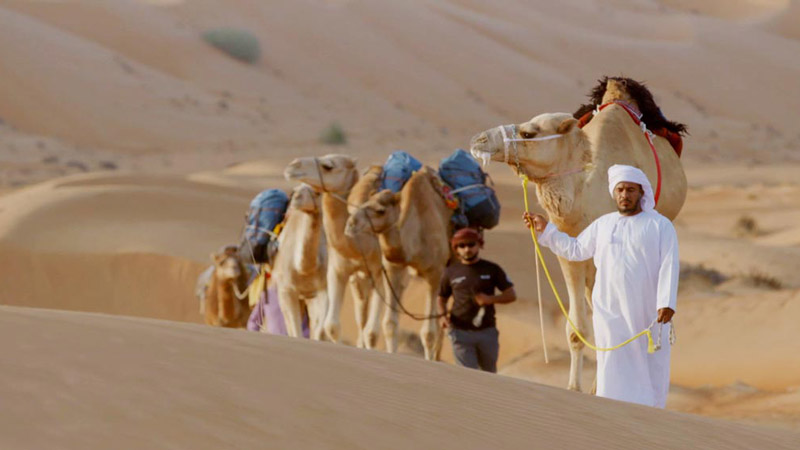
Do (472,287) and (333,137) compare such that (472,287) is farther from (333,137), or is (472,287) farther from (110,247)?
(333,137)

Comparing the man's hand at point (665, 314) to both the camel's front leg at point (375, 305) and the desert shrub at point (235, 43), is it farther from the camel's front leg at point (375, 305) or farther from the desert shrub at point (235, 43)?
the desert shrub at point (235, 43)

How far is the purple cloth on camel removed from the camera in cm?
1430

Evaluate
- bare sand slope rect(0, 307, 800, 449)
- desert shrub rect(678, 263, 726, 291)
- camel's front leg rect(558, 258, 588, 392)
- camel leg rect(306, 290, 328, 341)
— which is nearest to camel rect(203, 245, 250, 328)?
camel leg rect(306, 290, 328, 341)

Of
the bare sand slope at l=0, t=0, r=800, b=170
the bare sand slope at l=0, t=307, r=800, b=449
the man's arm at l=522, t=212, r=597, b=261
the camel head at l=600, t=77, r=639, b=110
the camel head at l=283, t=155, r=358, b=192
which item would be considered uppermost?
the bare sand slope at l=0, t=0, r=800, b=170

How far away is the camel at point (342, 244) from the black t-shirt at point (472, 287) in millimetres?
2084

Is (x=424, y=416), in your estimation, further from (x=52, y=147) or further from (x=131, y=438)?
(x=52, y=147)

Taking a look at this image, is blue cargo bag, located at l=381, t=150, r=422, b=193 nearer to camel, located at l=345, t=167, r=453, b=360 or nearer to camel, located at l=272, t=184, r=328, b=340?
camel, located at l=345, t=167, r=453, b=360

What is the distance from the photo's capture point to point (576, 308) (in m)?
9.45

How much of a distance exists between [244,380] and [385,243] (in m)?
7.27

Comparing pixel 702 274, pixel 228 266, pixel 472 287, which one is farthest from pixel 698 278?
pixel 472 287

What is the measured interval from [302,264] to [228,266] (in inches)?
77.8

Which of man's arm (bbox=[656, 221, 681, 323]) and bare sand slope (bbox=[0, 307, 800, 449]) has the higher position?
man's arm (bbox=[656, 221, 681, 323])

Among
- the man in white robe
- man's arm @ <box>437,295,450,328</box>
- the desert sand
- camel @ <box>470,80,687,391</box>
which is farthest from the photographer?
man's arm @ <box>437,295,450,328</box>

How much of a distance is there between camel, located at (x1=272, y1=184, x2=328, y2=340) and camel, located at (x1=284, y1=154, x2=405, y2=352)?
0.16 metres
